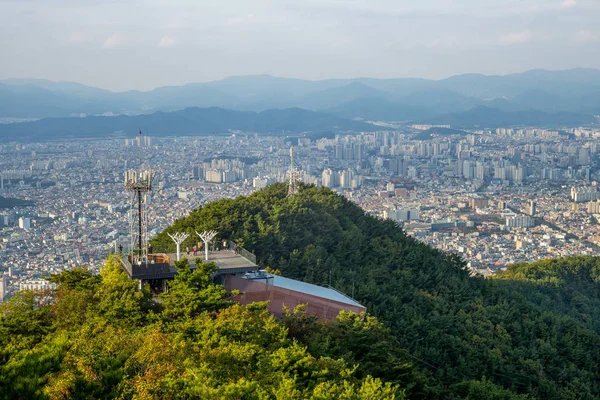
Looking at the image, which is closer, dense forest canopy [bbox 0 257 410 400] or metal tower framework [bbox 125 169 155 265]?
dense forest canopy [bbox 0 257 410 400]

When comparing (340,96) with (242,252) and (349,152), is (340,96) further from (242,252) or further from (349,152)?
(242,252)

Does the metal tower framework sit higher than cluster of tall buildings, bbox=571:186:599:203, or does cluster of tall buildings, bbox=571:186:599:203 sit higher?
the metal tower framework

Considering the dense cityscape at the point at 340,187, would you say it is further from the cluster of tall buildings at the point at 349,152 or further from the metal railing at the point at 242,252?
the metal railing at the point at 242,252

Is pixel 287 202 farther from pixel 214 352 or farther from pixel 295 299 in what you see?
pixel 214 352

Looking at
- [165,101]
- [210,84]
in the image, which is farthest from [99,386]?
[210,84]

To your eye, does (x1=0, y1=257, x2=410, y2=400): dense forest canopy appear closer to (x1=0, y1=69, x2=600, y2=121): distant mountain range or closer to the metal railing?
the metal railing

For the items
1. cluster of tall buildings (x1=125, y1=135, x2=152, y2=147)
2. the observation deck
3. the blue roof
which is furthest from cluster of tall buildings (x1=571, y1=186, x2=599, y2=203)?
the observation deck
